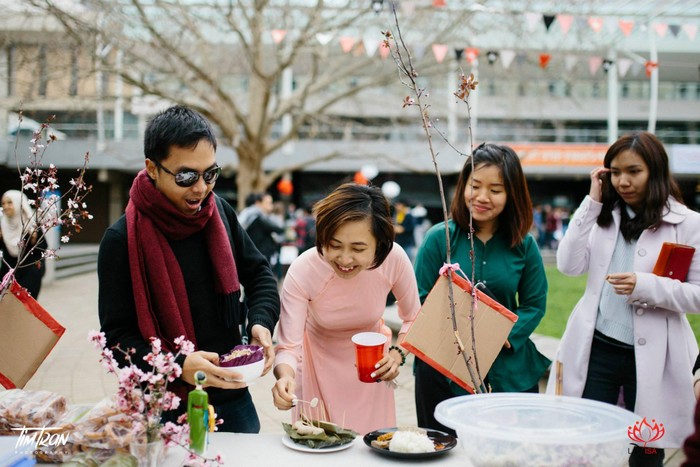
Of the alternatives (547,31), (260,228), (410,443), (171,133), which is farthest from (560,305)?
(171,133)

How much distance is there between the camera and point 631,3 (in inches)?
406

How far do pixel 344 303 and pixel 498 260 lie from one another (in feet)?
2.21

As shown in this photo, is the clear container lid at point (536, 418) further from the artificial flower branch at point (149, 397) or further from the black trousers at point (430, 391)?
the black trousers at point (430, 391)

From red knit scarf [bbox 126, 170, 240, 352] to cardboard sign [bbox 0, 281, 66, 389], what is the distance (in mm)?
329

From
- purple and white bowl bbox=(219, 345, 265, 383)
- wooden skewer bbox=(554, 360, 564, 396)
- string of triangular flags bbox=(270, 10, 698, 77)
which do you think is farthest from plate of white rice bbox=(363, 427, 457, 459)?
string of triangular flags bbox=(270, 10, 698, 77)

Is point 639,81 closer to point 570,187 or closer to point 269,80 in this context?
point 570,187

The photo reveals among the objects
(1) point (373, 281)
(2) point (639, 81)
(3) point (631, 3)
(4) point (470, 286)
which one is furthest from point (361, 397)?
(2) point (639, 81)

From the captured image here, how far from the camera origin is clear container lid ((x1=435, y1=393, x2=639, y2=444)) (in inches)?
49.8

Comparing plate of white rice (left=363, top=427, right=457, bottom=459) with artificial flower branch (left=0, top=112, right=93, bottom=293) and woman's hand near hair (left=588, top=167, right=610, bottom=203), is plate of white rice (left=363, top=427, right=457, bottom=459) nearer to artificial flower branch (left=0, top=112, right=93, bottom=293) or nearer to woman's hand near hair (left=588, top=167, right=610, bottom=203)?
artificial flower branch (left=0, top=112, right=93, bottom=293)

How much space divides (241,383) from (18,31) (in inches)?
377

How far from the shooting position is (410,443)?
5.39 feet

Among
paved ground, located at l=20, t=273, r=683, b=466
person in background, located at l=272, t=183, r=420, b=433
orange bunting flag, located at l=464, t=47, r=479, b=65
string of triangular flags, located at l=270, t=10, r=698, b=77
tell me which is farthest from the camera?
orange bunting flag, located at l=464, t=47, r=479, b=65

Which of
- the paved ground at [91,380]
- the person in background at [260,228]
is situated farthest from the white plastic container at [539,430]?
the person in background at [260,228]

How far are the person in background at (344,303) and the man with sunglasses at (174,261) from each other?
0.20 m
